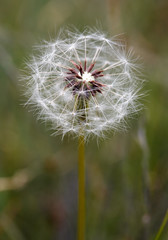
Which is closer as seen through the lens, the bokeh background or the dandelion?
the dandelion

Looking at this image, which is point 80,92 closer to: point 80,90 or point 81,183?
point 80,90

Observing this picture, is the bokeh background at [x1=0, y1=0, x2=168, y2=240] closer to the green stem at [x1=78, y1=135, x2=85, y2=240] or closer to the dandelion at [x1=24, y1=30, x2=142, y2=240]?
the dandelion at [x1=24, y1=30, x2=142, y2=240]

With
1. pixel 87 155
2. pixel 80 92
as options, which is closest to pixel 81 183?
pixel 80 92

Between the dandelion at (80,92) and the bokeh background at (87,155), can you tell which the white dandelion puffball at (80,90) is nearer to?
the dandelion at (80,92)

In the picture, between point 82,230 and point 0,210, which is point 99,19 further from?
point 82,230

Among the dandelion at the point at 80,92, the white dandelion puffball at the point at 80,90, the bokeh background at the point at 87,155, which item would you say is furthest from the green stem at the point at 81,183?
the bokeh background at the point at 87,155

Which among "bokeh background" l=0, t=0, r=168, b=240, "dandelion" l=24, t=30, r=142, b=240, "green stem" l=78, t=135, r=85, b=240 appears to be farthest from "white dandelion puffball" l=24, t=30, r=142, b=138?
"bokeh background" l=0, t=0, r=168, b=240
